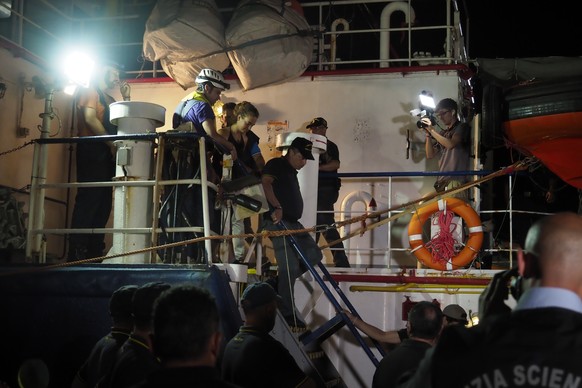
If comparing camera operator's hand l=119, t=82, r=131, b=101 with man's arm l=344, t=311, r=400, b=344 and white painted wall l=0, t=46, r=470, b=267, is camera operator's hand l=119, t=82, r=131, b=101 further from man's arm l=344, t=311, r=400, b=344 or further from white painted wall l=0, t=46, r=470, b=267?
man's arm l=344, t=311, r=400, b=344

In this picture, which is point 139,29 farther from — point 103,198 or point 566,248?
point 566,248

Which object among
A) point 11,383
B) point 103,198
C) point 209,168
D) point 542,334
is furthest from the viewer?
point 103,198

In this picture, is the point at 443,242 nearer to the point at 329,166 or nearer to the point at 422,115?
the point at 422,115

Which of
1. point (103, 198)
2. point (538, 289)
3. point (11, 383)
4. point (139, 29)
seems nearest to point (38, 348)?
point (11, 383)

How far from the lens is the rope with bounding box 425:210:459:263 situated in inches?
313

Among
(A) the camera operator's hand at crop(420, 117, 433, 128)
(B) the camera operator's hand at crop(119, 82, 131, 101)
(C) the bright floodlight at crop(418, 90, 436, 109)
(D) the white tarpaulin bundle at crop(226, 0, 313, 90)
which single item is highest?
(D) the white tarpaulin bundle at crop(226, 0, 313, 90)

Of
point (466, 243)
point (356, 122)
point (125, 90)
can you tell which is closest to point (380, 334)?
point (466, 243)

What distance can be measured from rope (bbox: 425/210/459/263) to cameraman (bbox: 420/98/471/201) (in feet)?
1.89

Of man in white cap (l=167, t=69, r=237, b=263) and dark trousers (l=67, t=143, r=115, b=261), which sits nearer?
man in white cap (l=167, t=69, r=237, b=263)

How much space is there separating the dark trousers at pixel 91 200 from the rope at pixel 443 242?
12.0ft

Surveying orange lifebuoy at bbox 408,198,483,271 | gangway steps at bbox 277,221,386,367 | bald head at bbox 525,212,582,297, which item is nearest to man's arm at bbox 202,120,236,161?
gangway steps at bbox 277,221,386,367

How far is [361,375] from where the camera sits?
779 centimetres

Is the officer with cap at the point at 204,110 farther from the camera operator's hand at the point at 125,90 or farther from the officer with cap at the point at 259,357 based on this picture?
the officer with cap at the point at 259,357

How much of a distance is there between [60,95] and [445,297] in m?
5.46
